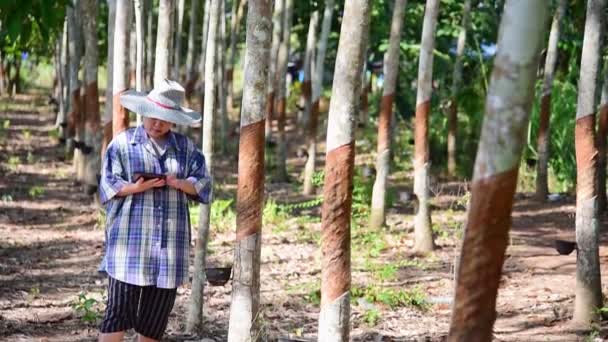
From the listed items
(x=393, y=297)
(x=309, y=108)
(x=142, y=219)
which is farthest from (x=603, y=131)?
(x=309, y=108)

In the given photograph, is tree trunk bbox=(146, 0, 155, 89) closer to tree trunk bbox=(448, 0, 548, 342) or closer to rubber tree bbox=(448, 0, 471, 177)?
rubber tree bbox=(448, 0, 471, 177)

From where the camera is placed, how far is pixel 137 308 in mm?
5609

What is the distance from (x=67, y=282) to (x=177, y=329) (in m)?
2.09

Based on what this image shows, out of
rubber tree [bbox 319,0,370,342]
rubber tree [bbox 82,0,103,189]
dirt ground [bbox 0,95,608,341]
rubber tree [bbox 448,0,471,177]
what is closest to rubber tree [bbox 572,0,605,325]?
dirt ground [bbox 0,95,608,341]

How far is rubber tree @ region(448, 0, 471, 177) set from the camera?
16056 mm

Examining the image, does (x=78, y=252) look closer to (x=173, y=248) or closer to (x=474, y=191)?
(x=173, y=248)

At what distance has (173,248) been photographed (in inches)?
219

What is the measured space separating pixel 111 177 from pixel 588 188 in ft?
12.4

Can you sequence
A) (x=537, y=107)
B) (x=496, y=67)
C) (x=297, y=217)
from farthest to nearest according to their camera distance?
(x=537, y=107)
(x=297, y=217)
(x=496, y=67)

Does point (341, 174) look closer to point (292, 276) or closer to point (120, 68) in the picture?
point (120, 68)

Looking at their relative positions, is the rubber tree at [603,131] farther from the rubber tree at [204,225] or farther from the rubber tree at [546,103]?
the rubber tree at [204,225]

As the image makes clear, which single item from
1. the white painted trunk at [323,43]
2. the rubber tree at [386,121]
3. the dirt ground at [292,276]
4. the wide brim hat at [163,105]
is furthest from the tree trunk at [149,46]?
the wide brim hat at [163,105]

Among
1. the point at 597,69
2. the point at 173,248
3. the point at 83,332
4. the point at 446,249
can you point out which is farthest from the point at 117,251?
the point at 446,249

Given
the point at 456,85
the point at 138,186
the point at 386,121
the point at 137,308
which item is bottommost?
the point at 137,308
